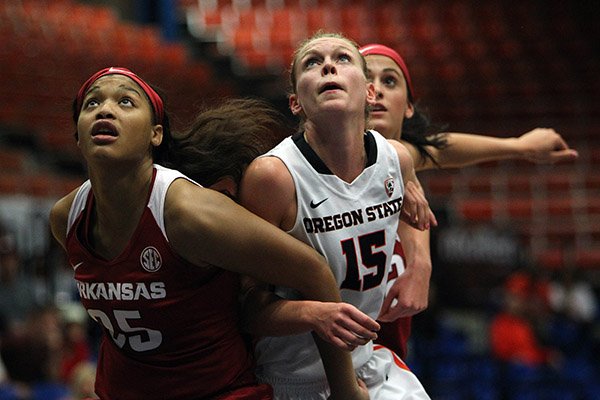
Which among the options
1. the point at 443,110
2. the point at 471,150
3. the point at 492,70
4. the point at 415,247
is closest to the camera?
the point at 415,247

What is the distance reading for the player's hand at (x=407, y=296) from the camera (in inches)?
146

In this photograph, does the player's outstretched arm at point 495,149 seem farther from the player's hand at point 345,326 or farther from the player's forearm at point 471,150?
the player's hand at point 345,326

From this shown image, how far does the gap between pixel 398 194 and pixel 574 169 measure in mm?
9244

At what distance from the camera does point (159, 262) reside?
127 inches

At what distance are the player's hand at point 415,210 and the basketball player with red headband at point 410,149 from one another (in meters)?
0.23

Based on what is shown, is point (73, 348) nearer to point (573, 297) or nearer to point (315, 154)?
point (315, 154)

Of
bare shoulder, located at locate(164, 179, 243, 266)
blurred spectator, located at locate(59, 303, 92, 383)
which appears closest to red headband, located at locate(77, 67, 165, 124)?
bare shoulder, located at locate(164, 179, 243, 266)

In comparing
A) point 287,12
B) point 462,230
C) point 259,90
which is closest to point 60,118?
point 259,90

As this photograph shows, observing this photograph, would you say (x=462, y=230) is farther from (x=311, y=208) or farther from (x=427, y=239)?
(x=311, y=208)

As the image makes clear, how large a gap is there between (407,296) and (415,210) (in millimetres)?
301

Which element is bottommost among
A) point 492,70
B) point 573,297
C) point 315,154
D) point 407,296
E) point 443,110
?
point 573,297

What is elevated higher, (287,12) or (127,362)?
(127,362)

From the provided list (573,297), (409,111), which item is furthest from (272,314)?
(573,297)

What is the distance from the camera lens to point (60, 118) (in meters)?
13.0
